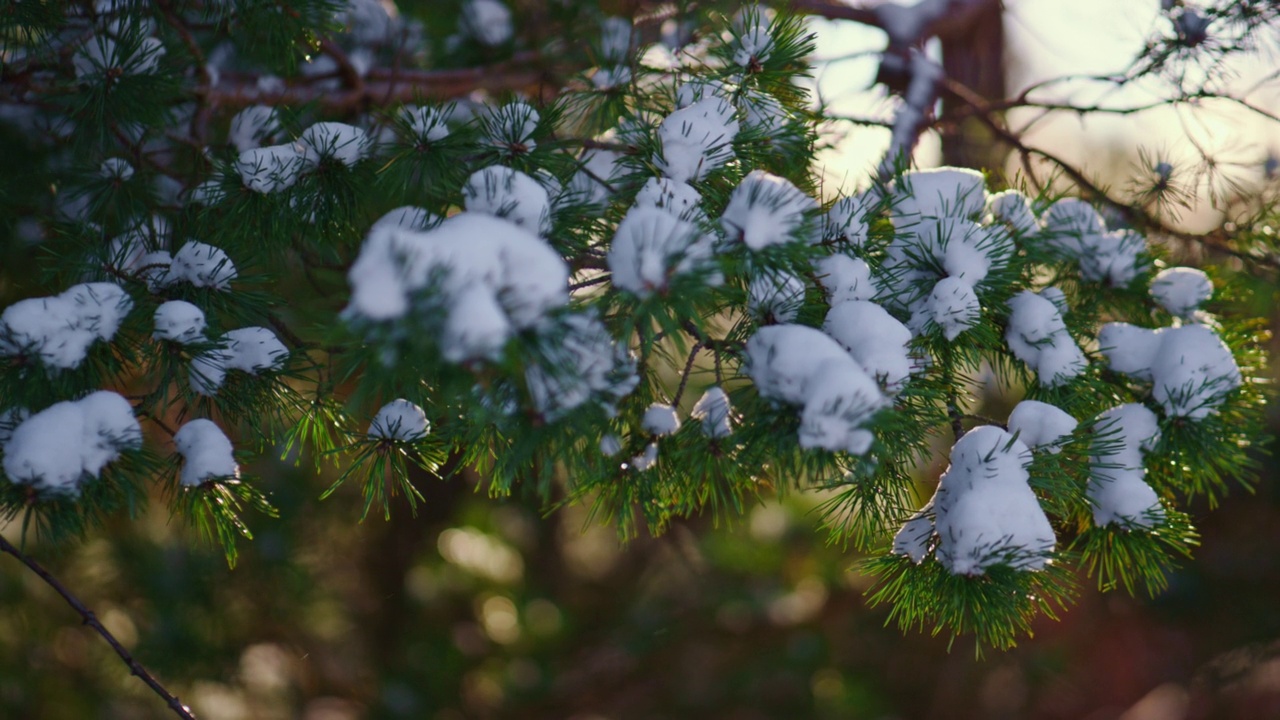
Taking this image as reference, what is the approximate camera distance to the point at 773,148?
769 millimetres

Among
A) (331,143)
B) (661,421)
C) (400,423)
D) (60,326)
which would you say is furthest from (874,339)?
(60,326)

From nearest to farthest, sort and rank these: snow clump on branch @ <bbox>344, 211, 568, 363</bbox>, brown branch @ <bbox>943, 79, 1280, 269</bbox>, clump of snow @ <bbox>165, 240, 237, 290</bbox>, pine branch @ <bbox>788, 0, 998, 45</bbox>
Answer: snow clump on branch @ <bbox>344, 211, 568, 363</bbox> < clump of snow @ <bbox>165, 240, 237, 290</bbox> < brown branch @ <bbox>943, 79, 1280, 269</bbox> < pine branch @ <bbox>788, 0, 998, 45</bbox>

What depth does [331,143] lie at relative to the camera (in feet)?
2.63

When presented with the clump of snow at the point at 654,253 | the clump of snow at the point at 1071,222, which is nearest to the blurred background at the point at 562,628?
the clump of snow at the point at 1071,222

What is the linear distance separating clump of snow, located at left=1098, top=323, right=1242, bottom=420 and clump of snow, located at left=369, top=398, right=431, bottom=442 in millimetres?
738

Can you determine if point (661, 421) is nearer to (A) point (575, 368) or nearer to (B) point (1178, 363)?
(A) point (575, 368)

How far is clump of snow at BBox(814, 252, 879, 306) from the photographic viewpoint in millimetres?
693

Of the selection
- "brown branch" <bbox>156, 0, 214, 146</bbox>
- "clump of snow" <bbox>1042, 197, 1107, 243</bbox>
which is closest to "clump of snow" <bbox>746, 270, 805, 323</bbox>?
"clump of snow" <bbox>1042, 197, 1107, 243</bbox>

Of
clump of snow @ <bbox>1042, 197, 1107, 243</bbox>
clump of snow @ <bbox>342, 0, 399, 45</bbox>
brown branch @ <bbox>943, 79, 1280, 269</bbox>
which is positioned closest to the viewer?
clump of snow @ <bbox>1042, 197, 1107, 243</bbox>

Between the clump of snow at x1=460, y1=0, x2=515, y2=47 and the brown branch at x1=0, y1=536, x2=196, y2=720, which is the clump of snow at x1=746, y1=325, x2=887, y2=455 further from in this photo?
the clump of snow at x1=460, y1=0, x2=515, y2=47

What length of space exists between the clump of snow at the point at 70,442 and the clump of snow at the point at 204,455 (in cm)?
5

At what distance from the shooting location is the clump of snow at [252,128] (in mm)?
1030

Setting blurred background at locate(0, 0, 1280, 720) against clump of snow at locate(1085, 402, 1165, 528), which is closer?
clump of snow at locate(1085, 402, 1165, 528)

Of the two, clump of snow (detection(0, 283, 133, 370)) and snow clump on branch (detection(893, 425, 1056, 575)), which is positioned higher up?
clump of snow (detection(0, 283, 133, 370))
